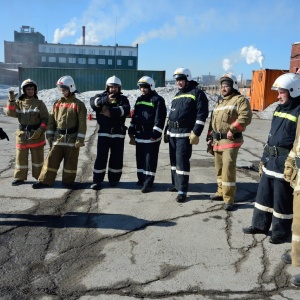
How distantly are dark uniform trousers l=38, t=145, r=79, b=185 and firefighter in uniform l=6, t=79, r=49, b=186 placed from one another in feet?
1.16

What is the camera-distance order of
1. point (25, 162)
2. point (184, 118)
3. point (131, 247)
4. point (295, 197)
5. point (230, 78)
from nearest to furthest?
point (295, 197)
point (131, 247)
point (230, 78)
point (184, 118)
point (25, 162)

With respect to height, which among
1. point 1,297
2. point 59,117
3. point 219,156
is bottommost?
point 1,297

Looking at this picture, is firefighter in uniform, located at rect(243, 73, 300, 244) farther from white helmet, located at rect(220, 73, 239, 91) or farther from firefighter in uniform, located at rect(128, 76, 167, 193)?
firefighter in uniform, located at rect(128, 76, 167, 193)

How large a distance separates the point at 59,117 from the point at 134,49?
5971cm

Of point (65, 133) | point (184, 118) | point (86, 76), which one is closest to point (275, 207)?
point (184, 118)

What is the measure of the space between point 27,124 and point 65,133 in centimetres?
74

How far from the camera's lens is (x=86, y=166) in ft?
25.5

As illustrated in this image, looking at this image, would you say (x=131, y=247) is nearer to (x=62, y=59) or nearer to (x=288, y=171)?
(x=288, y=171)

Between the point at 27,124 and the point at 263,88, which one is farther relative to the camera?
the point at 263,88

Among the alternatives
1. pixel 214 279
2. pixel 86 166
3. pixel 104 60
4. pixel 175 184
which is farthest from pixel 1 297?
pixel 104 60

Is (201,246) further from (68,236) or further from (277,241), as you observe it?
(68,236)

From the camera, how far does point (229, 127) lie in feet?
17.0

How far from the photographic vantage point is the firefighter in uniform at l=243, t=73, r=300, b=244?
3.91 metres

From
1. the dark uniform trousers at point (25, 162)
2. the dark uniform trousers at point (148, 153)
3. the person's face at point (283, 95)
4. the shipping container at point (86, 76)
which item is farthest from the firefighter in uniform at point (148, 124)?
the shipping container at point (86, 76)
